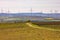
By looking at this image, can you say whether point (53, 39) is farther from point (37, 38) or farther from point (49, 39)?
point (37, 38)

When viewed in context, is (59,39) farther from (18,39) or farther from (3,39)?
(3,39)

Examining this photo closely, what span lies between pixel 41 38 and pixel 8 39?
94.7 inches

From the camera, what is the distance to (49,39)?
11.4m

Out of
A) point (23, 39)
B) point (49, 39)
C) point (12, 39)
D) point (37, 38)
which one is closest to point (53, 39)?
point (49, 39)

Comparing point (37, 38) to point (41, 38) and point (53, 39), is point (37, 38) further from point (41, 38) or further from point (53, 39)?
point (53, 39)

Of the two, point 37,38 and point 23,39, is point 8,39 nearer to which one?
point 23,39

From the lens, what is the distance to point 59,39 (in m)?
11.4

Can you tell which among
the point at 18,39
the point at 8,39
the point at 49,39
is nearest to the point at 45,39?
the point at 49,39

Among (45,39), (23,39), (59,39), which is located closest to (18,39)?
(23,39)

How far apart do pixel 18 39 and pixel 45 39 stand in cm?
193

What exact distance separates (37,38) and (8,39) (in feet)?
6.93

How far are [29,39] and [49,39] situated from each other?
1430 millimetres

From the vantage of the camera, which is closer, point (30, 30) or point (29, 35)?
point (29, 35)

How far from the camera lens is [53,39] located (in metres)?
11.5
